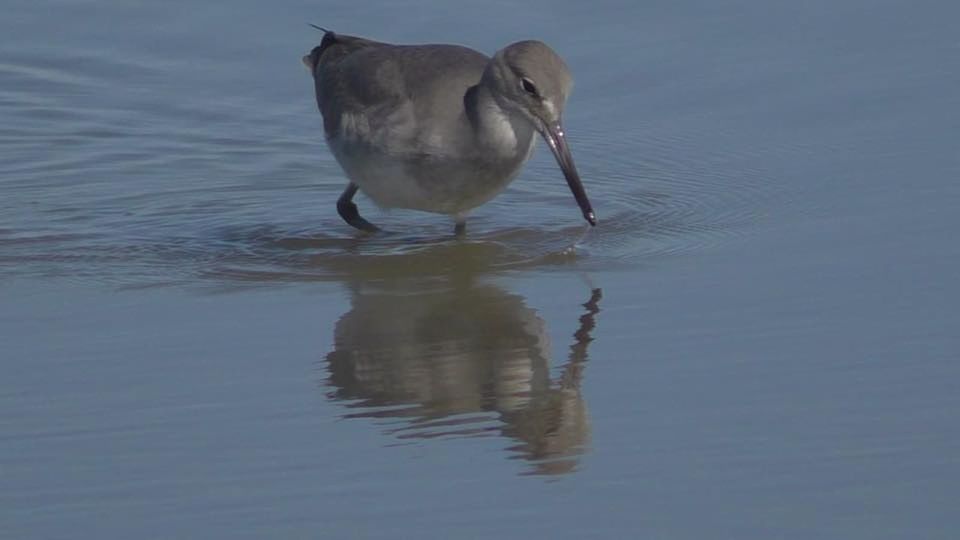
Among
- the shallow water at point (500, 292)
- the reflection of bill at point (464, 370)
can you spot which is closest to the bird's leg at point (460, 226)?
the shallow water at point (500, 292)

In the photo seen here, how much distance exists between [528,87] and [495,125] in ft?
0.95

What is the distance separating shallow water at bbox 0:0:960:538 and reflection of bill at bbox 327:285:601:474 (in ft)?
0.05

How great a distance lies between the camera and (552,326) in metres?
6.90

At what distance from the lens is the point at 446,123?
7.86 m

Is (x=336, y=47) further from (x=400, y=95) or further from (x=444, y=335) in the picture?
(x=444, y=335)

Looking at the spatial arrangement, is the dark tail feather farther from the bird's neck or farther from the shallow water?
the bird's neck

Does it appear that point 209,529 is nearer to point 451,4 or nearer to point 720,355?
point 720,355

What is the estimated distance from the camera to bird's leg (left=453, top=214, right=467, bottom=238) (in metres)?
8.20

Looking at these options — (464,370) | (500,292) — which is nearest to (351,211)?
(500,292)

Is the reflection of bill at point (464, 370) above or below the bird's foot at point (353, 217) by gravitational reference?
below

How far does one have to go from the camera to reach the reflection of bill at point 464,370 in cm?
591

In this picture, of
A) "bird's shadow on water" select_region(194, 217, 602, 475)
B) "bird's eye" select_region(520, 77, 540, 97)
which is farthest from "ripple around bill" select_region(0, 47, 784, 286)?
"bird's eye" select_region(520, 77, 540, 97)

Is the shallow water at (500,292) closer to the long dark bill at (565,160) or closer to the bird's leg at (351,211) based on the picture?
the bird's leg at (351,211)

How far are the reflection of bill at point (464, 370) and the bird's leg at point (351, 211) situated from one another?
0.96 metres
